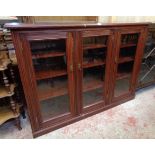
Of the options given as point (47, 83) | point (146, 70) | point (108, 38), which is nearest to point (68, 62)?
point (47, 83)

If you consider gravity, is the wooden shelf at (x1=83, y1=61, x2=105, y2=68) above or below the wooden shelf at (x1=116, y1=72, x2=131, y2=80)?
above

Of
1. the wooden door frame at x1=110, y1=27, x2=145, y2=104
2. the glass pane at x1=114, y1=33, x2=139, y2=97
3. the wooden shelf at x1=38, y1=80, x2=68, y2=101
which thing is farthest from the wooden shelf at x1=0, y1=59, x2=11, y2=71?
the glass pane at x1=114, y1=33, x2=139, y2=97

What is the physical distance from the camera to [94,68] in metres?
1.71

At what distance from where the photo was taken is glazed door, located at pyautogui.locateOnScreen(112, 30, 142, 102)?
1.72 metres

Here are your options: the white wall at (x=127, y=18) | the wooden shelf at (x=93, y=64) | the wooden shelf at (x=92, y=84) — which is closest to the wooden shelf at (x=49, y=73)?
the wooden shelf at (x=93, y=64)

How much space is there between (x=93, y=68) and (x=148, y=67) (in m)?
1.18

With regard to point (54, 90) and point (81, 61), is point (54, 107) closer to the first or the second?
point (54, 90)

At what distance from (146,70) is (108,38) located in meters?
1.16

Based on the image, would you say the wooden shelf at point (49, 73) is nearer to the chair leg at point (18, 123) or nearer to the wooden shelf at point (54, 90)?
the wooden shelf at point (54, 90)

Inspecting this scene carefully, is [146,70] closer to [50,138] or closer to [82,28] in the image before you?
[82,28]

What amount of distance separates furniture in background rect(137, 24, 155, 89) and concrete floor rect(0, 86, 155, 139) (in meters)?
0.45

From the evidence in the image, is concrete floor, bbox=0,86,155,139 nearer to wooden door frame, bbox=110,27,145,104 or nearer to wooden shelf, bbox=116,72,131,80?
wooden door frame, bbox=110,27,145,104

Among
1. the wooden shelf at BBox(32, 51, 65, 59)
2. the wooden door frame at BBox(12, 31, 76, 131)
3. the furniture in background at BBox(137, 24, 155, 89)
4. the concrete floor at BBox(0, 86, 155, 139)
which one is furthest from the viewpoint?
the furniture in background at BBox(137, 24, 155, 89)

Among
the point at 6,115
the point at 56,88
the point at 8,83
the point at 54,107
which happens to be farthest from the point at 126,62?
the point at 6,115
